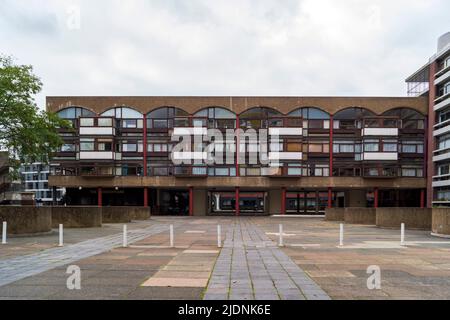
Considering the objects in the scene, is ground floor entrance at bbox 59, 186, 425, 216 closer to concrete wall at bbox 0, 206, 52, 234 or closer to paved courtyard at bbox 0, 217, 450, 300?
concrete wall at bbox 0, 206, 52, 234

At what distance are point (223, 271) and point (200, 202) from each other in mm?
48720

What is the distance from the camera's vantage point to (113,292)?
708 centimetres

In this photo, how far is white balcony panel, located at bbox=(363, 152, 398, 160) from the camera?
172 ft

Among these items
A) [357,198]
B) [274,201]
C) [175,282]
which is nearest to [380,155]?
[357,198]

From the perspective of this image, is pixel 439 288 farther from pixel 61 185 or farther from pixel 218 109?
pixel 61 185

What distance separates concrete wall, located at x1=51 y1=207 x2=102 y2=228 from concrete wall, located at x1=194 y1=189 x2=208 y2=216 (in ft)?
110

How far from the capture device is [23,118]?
20562 mm

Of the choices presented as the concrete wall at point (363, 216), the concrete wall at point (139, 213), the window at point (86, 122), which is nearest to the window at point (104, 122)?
the window at point (86, 122)

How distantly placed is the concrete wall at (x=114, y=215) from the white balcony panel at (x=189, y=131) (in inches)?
905

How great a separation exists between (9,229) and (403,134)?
52135 millimetres

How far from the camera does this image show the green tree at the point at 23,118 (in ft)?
66.7

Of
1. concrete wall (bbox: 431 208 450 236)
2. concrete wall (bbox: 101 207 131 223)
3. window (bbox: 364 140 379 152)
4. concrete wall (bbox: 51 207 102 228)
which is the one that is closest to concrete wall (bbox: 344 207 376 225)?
concrete wall (bbox: 431 208 450 236)

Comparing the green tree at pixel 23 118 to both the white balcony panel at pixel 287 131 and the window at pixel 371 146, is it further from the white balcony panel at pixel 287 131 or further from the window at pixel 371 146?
the window at pixel 371 146

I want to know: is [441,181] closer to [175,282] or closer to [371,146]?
[371,146]
